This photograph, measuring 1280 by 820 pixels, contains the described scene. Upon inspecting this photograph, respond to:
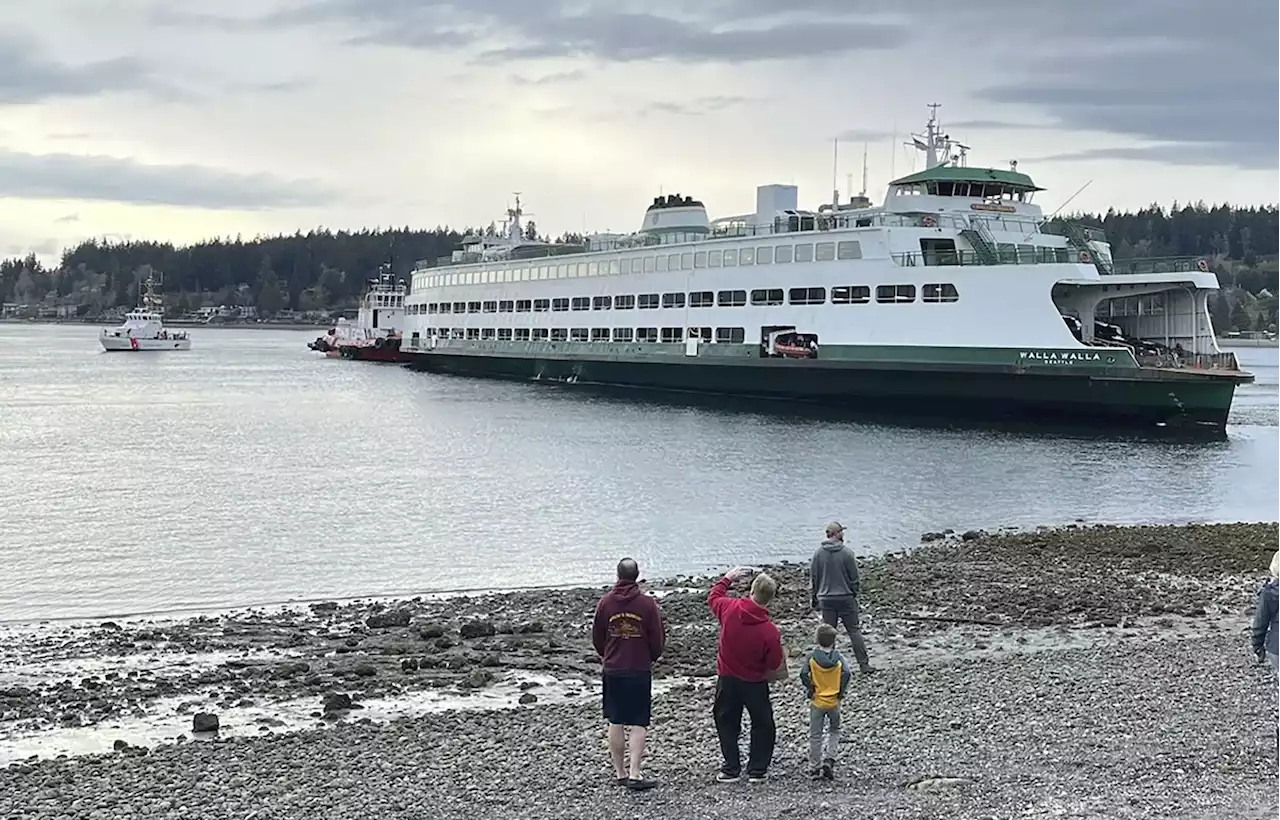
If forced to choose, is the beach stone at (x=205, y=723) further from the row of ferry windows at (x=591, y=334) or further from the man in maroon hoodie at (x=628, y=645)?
→ the row of ferry windows at (x=591, y=334)

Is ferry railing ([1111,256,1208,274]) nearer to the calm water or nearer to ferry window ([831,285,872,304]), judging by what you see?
the calm water

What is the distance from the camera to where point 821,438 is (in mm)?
39344

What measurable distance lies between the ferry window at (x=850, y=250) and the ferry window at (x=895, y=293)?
1.56m

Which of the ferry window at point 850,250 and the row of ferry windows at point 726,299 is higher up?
the ferry window at point 850,250

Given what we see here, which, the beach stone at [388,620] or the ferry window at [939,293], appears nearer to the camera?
the beach stone at [388,620]

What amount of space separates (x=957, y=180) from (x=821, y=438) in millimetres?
13313

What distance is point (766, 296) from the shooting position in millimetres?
49250

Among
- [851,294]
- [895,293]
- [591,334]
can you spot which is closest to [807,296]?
[851,294]

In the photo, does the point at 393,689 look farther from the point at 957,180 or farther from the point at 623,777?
the point at 957,180

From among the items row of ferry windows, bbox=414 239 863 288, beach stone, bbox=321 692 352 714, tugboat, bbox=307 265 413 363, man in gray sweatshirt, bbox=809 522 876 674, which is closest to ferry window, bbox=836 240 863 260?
row of ferry windows, bbox=414 239 863 288

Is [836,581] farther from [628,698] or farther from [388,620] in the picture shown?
[388,620]

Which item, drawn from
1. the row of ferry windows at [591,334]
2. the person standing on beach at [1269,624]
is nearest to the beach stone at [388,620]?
the person standing on beach at [1269,624]

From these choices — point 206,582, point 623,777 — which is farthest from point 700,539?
point 623,777

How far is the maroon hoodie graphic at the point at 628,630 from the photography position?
7.89 m
